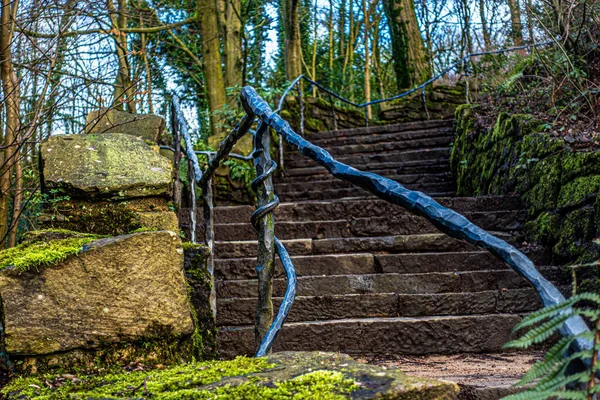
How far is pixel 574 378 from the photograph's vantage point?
32.7 inches

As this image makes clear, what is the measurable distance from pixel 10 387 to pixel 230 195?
6.14 m

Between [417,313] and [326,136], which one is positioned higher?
[326,136]

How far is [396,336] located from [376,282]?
730mm

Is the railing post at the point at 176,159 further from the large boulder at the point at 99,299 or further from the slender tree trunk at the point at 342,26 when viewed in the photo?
the slender tree trunk at the point at 342,26

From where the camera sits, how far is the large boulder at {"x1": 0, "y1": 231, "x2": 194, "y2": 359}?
1781 millimetres

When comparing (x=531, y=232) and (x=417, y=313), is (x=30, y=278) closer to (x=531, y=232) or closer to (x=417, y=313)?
(x=417, y=313)

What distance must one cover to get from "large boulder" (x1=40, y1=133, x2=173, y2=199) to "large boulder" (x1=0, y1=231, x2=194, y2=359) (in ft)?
2.48

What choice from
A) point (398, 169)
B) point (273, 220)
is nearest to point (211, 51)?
point (398, 169)

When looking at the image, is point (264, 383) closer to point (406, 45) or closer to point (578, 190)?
point (578, 190)

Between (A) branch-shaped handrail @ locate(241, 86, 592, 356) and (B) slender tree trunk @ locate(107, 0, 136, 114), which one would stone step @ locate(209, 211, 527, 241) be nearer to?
(B) slender tree trunk @ locate(107, 0, 136, 114)

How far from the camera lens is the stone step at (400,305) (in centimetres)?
374

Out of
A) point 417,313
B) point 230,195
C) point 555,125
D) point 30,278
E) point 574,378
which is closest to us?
point 574,378

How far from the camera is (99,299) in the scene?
1.87m

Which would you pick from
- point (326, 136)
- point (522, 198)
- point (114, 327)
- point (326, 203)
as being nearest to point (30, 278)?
Answer: point (114, 327)
